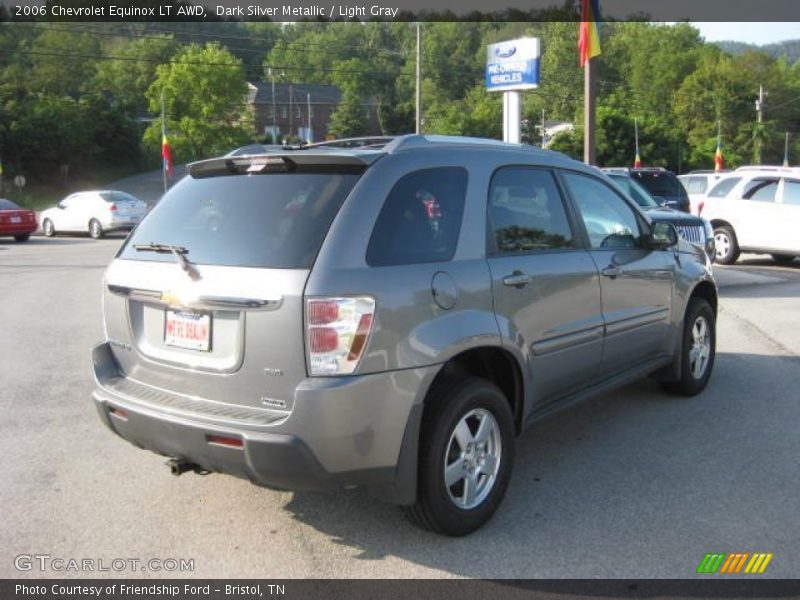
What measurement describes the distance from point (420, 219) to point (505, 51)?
82.7ft

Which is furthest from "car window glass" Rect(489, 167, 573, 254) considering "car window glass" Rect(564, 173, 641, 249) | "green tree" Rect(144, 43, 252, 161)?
"green tree" Rect(144, 43, 252, 161)

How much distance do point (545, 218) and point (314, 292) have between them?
5.96 ft

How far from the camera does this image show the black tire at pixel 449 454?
11.6 feet

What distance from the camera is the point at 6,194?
188ft

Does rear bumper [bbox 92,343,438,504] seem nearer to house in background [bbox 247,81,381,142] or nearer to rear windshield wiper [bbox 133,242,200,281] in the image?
rear windshield wiper [bbox 133,242,200,281]

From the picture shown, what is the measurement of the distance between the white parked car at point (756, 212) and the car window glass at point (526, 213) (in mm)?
11945

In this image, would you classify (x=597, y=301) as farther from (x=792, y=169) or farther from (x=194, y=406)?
(x=792, y=169)

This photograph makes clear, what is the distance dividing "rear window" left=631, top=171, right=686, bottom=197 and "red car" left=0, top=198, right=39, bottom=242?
1833cm

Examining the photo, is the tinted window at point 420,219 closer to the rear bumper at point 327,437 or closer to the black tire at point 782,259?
the rear bumper at point 327,437

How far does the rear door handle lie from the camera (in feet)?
13.0

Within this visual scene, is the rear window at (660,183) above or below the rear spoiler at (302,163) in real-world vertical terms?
below

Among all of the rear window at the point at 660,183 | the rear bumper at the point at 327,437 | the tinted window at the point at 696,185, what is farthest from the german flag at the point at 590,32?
the rear bumper at the point at 327,437

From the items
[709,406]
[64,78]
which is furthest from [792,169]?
[64,78]

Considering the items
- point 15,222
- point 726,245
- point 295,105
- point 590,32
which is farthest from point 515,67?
point 295,105
